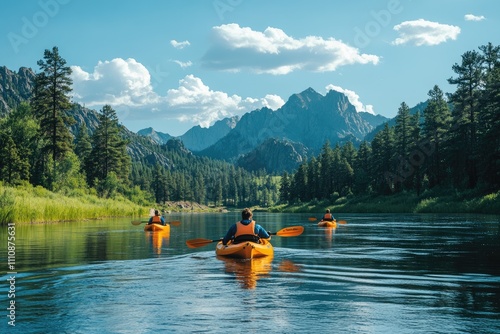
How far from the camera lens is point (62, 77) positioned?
6750 cm

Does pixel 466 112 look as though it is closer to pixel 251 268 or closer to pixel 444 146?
pixel 444 146

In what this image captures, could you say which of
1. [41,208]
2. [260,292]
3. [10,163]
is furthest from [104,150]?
[260,292]

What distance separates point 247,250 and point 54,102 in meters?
56.9

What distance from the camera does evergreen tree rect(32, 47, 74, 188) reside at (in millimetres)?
66875

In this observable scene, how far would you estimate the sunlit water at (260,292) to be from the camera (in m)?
8.95

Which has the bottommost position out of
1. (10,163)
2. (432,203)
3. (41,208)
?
(432,203)

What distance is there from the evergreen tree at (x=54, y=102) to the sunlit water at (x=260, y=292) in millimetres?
49307

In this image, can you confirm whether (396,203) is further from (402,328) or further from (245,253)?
(402,328)

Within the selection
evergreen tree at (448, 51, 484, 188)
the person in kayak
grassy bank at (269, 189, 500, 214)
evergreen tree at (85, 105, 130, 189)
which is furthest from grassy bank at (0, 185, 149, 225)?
evergreen tree at (448, 51, 484, 188)

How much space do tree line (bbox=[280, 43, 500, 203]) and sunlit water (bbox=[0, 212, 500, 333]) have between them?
44843 millimetres

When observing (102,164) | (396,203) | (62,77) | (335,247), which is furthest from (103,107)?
(335,247)

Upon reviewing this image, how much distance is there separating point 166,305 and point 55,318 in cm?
224

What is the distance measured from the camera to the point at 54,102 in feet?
220

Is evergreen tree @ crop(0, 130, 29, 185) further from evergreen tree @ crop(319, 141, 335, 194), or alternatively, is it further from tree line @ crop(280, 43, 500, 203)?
evergreen tree @ crop(319, 141, 335, 194)
